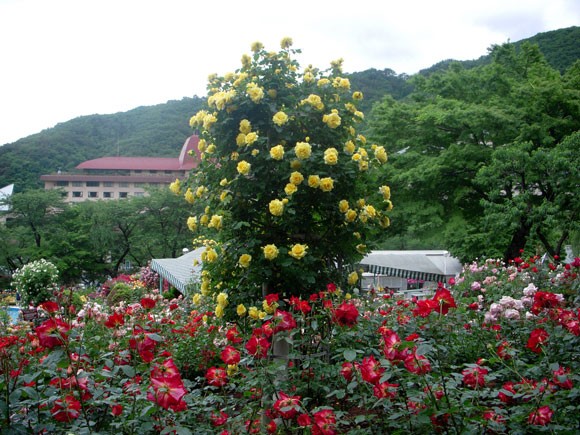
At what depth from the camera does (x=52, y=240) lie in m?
27.2

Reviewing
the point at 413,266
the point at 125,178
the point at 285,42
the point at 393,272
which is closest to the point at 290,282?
the point at 285,42

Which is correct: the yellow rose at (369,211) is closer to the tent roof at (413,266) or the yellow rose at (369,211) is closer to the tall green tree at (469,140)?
the tall green tree at (469,140)

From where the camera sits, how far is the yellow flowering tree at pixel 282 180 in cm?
304

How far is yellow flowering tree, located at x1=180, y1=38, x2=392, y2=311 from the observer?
3037mm

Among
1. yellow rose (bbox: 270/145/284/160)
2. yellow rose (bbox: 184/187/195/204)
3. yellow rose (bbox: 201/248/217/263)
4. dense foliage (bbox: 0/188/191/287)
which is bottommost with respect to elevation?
dense foliage (bbox: 0/188/191/287)

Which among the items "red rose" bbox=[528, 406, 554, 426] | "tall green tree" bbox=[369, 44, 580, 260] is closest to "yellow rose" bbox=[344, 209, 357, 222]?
"red rose" bbox=[528, 406, 554, 426]

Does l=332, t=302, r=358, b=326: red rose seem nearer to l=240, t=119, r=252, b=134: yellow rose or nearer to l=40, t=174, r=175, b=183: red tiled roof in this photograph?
l=240, t=119, r=252, b=134: yellow rose

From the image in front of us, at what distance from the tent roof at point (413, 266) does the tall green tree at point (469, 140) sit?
87 cm

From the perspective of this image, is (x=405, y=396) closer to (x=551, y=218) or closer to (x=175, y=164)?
(x=551, y=218)

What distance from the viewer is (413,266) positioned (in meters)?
14.8

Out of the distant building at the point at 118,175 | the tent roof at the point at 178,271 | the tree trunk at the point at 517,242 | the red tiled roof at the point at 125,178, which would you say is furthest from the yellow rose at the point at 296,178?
the red tiled roof at the point at 125,178

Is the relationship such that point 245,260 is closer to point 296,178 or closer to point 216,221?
point 216,221

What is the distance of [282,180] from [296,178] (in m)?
0.21

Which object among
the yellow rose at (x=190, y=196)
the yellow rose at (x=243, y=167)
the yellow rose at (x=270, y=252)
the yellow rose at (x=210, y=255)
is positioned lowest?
the yellow rose at (x=210, y=255)
